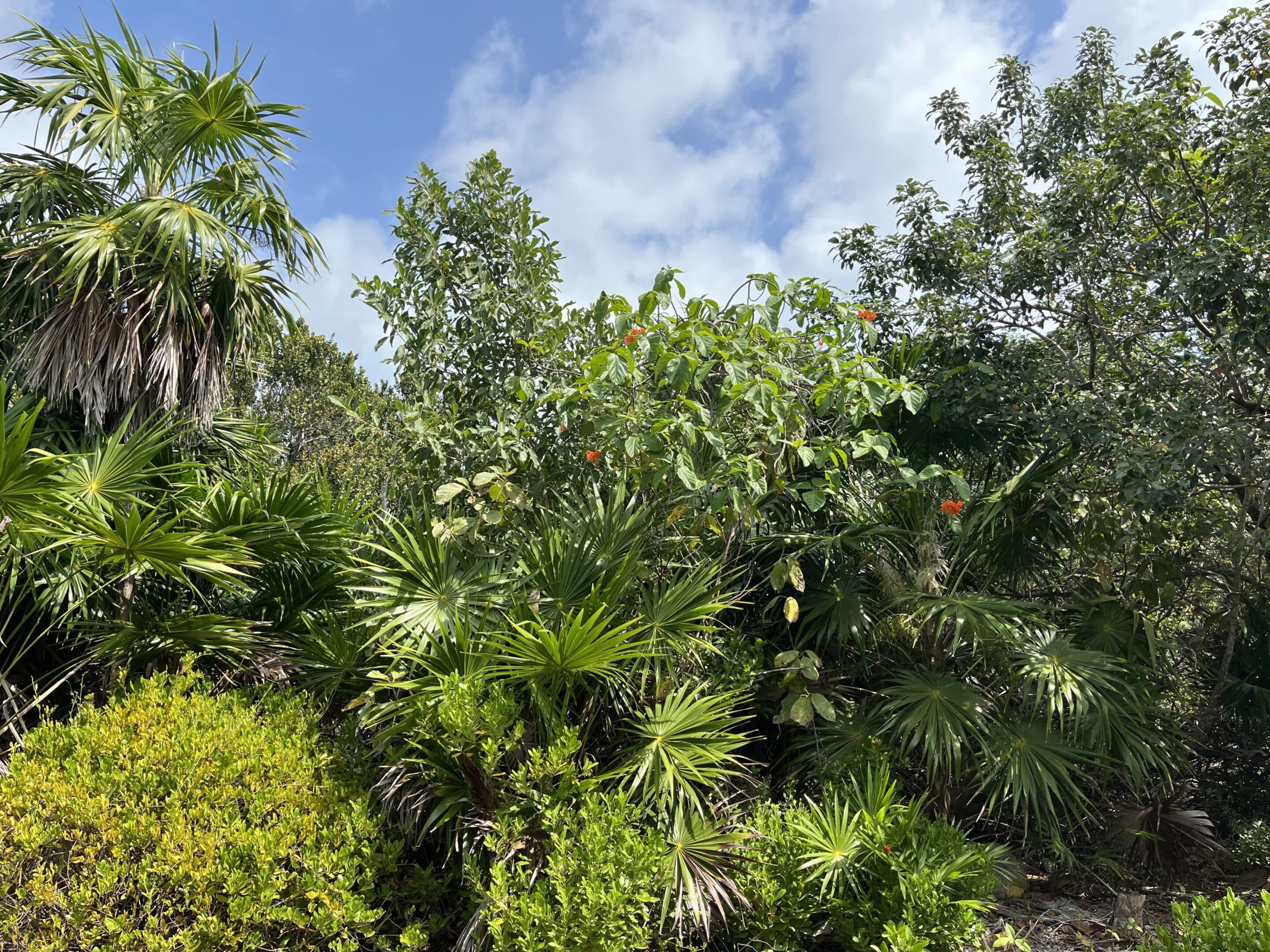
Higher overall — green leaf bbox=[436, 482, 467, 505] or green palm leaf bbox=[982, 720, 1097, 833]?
green leaf bbox=[436, 482, 467, 505]

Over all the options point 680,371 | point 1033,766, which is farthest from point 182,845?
point 1033,766

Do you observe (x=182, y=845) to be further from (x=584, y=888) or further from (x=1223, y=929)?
(x=1223, y=929)

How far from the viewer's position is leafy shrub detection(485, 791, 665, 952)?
125 inches

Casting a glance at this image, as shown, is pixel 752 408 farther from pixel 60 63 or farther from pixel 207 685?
→ pixel 60 63

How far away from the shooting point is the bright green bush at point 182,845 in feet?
10.8

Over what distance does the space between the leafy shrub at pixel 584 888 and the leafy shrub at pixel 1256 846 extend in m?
4.20

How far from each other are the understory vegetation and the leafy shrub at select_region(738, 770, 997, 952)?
0.02m

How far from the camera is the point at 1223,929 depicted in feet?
9.25

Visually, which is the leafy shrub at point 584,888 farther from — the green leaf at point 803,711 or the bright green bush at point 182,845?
the green leaf at point 803,711

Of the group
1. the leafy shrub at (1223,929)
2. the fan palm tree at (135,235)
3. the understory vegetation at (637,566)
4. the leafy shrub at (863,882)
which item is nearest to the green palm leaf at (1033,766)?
the understory vegetation at (637,566)

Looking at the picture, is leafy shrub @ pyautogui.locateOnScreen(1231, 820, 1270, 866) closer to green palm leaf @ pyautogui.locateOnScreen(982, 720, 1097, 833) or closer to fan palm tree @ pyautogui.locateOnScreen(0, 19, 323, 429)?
green palm leaf @ pyautogui.locateOnScreen(982, 720, 1097, 833)

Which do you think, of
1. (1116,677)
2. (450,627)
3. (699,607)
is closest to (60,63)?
(450,627)

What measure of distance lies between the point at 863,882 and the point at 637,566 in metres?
1.79

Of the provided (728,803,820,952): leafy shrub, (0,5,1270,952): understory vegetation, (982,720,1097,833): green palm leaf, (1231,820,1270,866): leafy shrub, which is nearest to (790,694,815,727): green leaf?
(0,5,1270,952): understory vegetation
